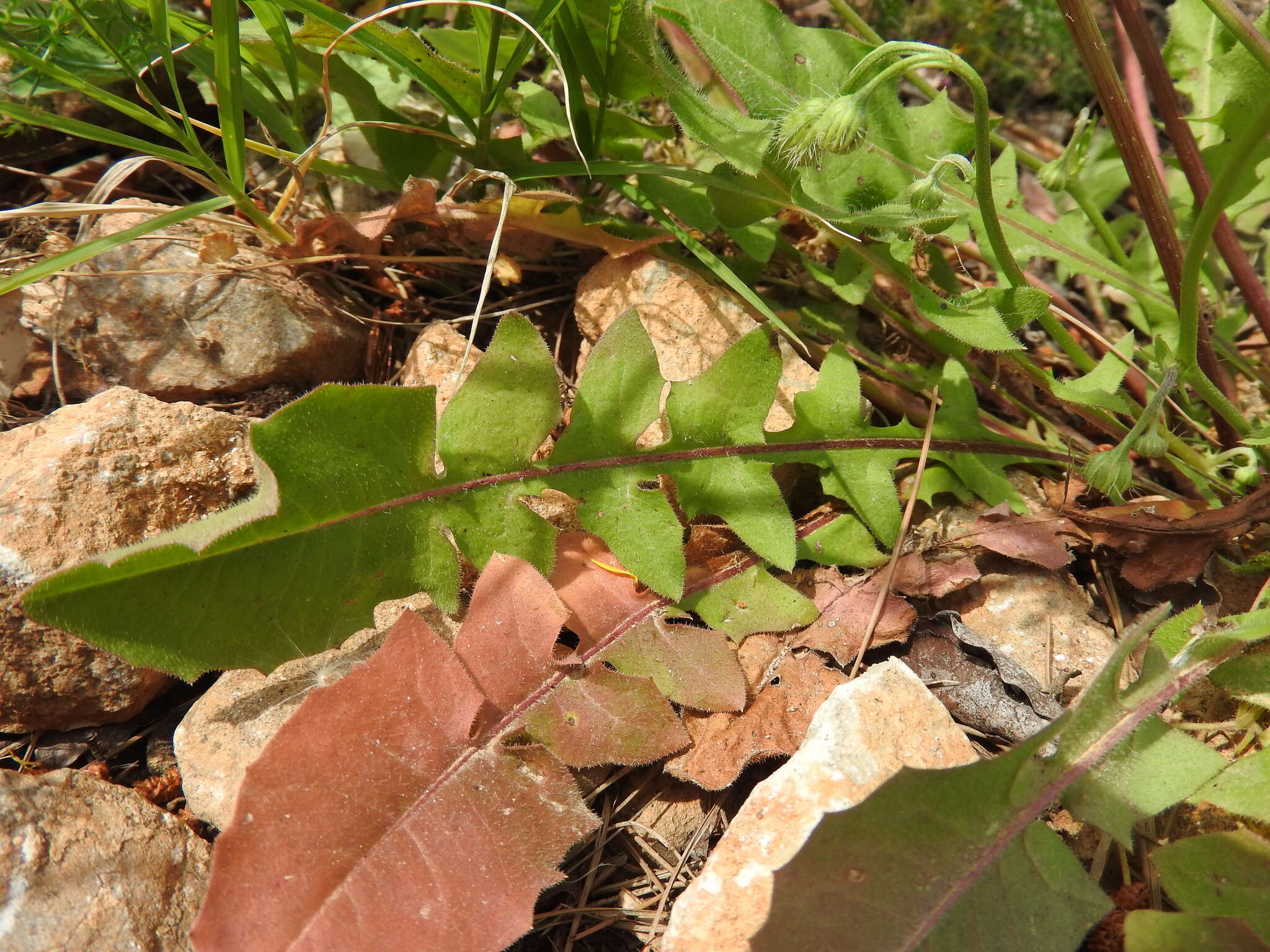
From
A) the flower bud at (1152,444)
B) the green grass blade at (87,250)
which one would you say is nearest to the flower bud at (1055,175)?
the flower bud at (1152,444)

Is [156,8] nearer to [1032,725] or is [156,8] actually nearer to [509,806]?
[509,806]

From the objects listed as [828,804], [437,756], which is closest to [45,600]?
[437,756]

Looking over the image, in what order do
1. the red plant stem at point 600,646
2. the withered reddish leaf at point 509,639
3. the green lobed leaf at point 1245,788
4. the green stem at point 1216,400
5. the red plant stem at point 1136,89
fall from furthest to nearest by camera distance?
the red plant stem at point 1136,89 → the green stem at point 1216,400 → the withered reddish leaf at point 509,639 → the red plant stem at point 600,646 → the green lobed leaf at point 1245,788

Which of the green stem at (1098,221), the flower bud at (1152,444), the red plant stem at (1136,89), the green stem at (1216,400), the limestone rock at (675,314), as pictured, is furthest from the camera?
the red plant stem at (1136,89)

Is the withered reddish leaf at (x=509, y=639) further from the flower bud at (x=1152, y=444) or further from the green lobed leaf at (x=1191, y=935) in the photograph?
the flower bud at (x=1152, y=444)

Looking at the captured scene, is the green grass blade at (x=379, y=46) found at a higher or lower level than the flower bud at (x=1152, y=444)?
higher

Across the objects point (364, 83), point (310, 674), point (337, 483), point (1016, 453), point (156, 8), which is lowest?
Answer: point (310, 674)

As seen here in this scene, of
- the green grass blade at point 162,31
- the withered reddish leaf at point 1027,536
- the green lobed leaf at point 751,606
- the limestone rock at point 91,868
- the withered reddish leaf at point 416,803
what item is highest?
the green grass blade at point 162,31

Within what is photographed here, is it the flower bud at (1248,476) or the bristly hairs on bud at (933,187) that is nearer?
the bristly hairs on bud at (933,187)
